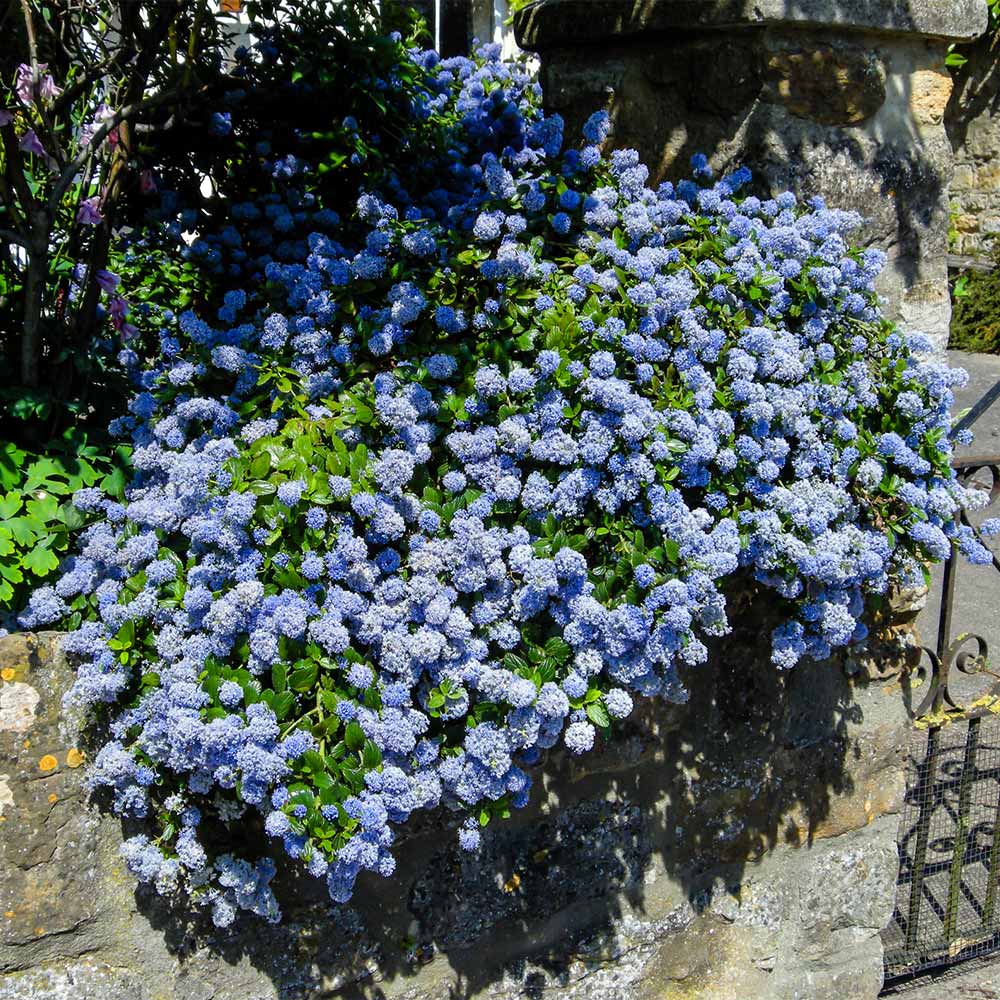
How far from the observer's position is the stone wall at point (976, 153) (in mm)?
9203

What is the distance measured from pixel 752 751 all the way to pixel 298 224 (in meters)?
1.60

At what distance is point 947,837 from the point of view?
10.4 ft

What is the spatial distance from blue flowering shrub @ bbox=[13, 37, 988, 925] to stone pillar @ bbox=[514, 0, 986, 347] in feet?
0.58

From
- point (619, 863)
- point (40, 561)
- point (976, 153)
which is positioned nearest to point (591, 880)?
point (619, 863)

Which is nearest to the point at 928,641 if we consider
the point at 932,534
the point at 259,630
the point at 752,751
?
the point at 752,751

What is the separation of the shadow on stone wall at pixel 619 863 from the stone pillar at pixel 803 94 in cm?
94

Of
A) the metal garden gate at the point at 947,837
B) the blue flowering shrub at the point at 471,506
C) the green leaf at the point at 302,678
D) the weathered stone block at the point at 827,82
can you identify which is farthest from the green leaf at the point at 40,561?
the metal garden gate at the point at 947,837

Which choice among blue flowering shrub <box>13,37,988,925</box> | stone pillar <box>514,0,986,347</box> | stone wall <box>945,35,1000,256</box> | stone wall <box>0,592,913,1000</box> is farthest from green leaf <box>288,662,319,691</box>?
stone wall <box>945,35,1000,256</box>

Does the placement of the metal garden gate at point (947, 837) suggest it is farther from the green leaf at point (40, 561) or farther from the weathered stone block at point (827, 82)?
the green leaf at point (40, 561)

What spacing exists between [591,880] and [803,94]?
1.72 metres

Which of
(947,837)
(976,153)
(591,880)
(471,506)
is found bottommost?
(947,837)

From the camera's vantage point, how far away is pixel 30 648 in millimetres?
1675

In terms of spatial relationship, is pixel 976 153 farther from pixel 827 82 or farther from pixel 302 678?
pixel 302 678

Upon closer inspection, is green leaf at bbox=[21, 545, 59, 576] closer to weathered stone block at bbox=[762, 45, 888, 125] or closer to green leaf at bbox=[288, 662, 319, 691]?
green leaf at bbox=[288, 662, 319, 691]
